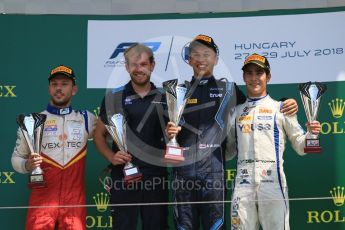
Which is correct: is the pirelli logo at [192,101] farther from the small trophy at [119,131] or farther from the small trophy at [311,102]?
the small trophy at [311,102]

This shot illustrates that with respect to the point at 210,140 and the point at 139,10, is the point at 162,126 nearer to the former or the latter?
the point at 210,140

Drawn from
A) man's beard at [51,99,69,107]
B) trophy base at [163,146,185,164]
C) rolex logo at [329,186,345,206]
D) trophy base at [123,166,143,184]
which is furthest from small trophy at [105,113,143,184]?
rolex logo at [329,186,345,206]

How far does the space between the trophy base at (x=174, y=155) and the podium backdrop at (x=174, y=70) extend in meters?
1.04

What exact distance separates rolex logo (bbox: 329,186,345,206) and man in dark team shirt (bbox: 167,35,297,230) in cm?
103

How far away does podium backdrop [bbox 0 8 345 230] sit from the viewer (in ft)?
16.3

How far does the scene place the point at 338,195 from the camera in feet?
16.1

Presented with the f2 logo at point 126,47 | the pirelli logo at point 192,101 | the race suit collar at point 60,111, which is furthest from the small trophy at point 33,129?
the f2 logo at point 126,47

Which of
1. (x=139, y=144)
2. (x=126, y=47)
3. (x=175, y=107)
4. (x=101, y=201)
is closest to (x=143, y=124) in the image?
(x=139, y=144)

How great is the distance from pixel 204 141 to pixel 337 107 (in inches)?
50.8

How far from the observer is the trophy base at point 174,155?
4.02 meters

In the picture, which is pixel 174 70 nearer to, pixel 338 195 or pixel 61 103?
pixel 61 103

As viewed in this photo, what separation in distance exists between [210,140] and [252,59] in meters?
0.55

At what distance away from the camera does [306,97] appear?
412cm

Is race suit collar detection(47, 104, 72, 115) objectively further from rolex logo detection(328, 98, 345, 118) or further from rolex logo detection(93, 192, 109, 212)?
rolex logo detection(328, 98, 345, 118)
